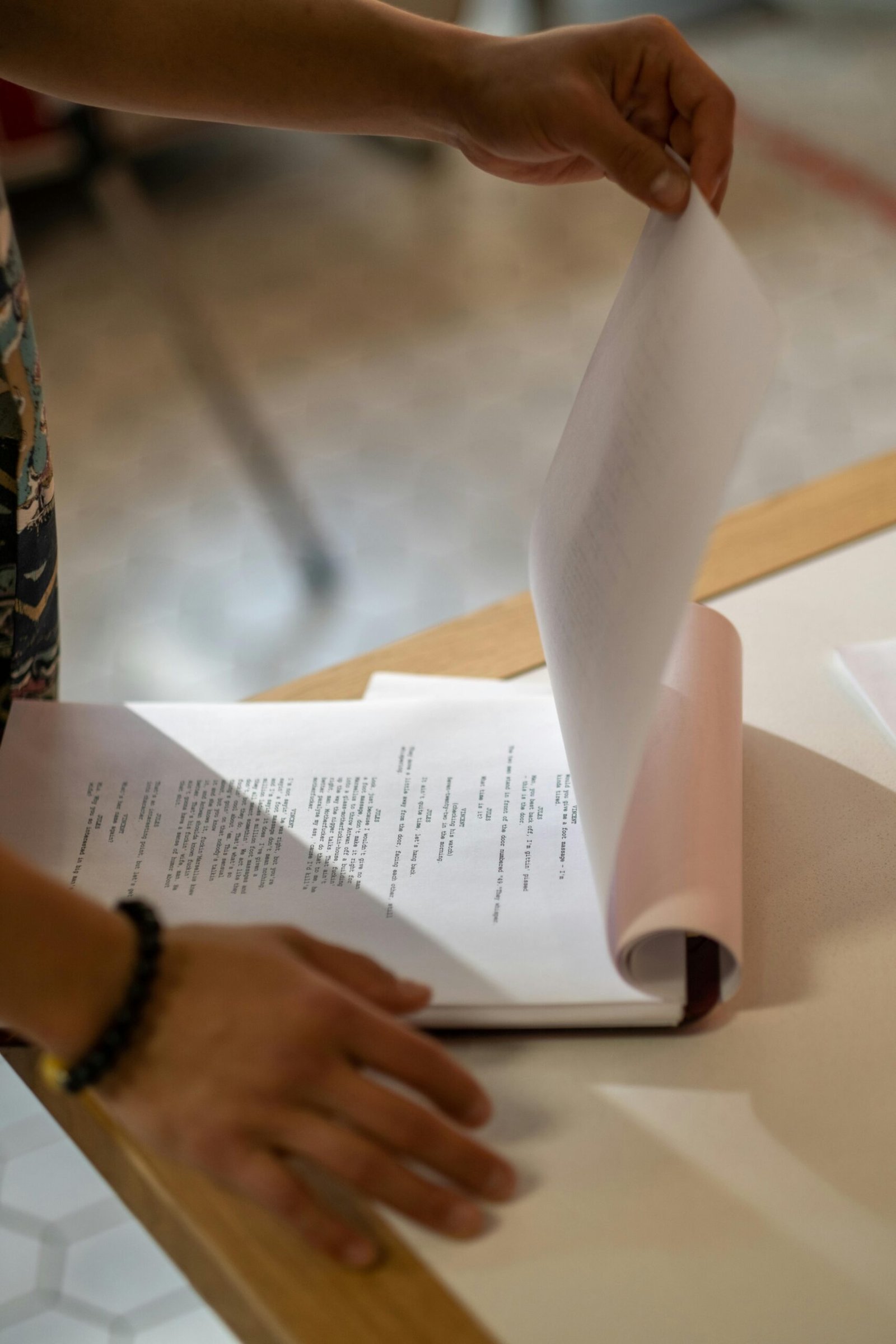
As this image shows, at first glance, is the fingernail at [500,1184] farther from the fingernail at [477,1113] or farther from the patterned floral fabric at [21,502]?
the patterned floral fabric at [21,502]

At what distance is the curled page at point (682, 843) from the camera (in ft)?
1.34

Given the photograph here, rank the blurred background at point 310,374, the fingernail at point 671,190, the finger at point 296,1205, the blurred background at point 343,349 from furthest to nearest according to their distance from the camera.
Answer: the blurred background at point 343,349
the blurred background at point 310,374
the fingernail at point 671,190
the finger at point 296,1205

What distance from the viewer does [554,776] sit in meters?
0.51

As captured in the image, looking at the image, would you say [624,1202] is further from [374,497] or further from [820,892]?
[374,497]

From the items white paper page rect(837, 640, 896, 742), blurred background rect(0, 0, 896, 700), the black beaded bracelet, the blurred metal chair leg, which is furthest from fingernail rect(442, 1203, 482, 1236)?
the blurred metal chair leg

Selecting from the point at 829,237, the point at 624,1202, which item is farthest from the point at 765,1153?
the point at 829,237

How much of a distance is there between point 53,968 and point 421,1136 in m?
0.12

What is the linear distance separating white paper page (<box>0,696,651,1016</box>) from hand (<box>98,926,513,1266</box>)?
0.21 feet

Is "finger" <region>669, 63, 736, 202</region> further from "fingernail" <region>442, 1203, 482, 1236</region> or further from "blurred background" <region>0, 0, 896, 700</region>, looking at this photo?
"blurred background" <region>0, 0, 896, 700</region>

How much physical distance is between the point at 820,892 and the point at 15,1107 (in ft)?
2.88

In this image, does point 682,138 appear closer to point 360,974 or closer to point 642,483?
point 642,483

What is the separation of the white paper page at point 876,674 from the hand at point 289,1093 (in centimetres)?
28

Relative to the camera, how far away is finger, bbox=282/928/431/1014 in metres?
0.39

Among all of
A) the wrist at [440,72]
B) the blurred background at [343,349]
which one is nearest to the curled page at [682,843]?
the wrist at [440,72]
